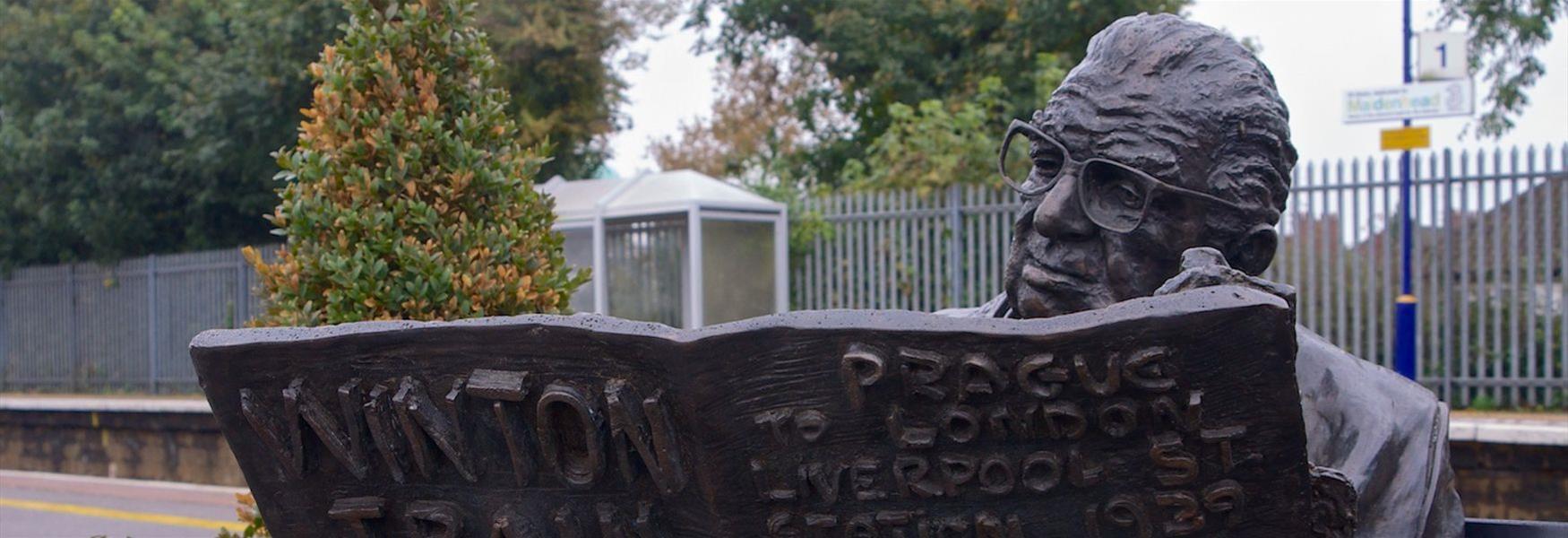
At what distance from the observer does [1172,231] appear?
212cm

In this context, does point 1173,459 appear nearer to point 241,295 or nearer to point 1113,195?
point 1113,195

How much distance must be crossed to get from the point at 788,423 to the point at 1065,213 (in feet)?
1.94

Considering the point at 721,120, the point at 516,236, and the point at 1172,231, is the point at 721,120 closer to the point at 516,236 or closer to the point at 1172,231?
the point at 516,236

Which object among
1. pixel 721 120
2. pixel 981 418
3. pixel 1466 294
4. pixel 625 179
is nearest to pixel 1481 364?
pixel 1466 294

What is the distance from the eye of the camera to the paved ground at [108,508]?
8.64 meters

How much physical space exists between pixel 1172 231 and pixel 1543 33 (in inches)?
618

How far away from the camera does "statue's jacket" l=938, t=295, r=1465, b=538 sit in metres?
1.95

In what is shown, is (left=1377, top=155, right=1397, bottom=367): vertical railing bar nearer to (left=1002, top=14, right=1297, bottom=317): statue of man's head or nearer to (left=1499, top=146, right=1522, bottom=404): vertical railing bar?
(left=1499, top=146, right=1522, bottom=404): vertical railing bar

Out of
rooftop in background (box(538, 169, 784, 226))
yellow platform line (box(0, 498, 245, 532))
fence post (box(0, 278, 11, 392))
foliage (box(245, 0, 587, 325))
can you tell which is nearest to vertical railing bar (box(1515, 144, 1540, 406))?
rooftop in background (box(538, 169, 784, 226))

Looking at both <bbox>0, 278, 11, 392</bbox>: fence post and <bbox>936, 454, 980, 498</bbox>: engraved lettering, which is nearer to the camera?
<bbox>936, 454, 980, 498</bbox>: engraved lettering

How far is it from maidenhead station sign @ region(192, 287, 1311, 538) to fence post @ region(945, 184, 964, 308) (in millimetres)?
8271

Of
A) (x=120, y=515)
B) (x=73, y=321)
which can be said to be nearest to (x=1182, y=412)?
(x=120, y=515)

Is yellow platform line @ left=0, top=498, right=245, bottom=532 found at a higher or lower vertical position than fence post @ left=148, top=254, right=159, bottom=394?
lower

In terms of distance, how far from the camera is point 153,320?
14867 mm
